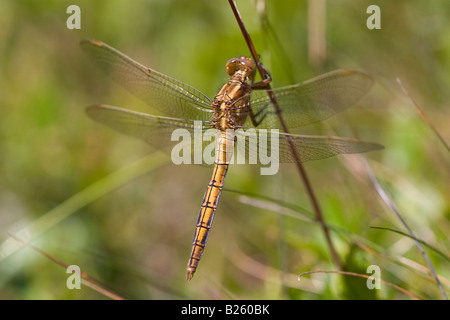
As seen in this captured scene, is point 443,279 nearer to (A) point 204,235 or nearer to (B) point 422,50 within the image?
(A) point 204,235

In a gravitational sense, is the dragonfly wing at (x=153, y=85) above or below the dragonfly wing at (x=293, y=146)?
above

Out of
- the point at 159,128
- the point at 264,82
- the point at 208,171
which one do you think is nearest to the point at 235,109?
the point at 264,82

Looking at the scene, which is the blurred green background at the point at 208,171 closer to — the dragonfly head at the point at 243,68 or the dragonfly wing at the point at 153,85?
the dragonfly head at the point at 243,68

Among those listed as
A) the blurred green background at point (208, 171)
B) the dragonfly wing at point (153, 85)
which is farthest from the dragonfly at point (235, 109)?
the blurred green background at point (208, 171)

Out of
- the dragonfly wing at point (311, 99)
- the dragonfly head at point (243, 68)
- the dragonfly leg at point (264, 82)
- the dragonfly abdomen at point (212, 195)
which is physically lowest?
the dragonfly abdomen at point (212, 195)

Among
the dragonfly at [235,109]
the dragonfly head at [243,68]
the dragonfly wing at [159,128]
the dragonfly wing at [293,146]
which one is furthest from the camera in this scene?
the dragonfly wing at [159,128]

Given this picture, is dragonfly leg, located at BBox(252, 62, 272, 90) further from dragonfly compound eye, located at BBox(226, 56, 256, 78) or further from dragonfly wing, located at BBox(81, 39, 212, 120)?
dragonfly wing, located at BBox(81, 39, 212, 120)

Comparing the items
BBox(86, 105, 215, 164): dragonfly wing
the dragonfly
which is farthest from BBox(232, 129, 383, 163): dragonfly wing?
BBox(86, 105, 215, 164): dragonfly wing
